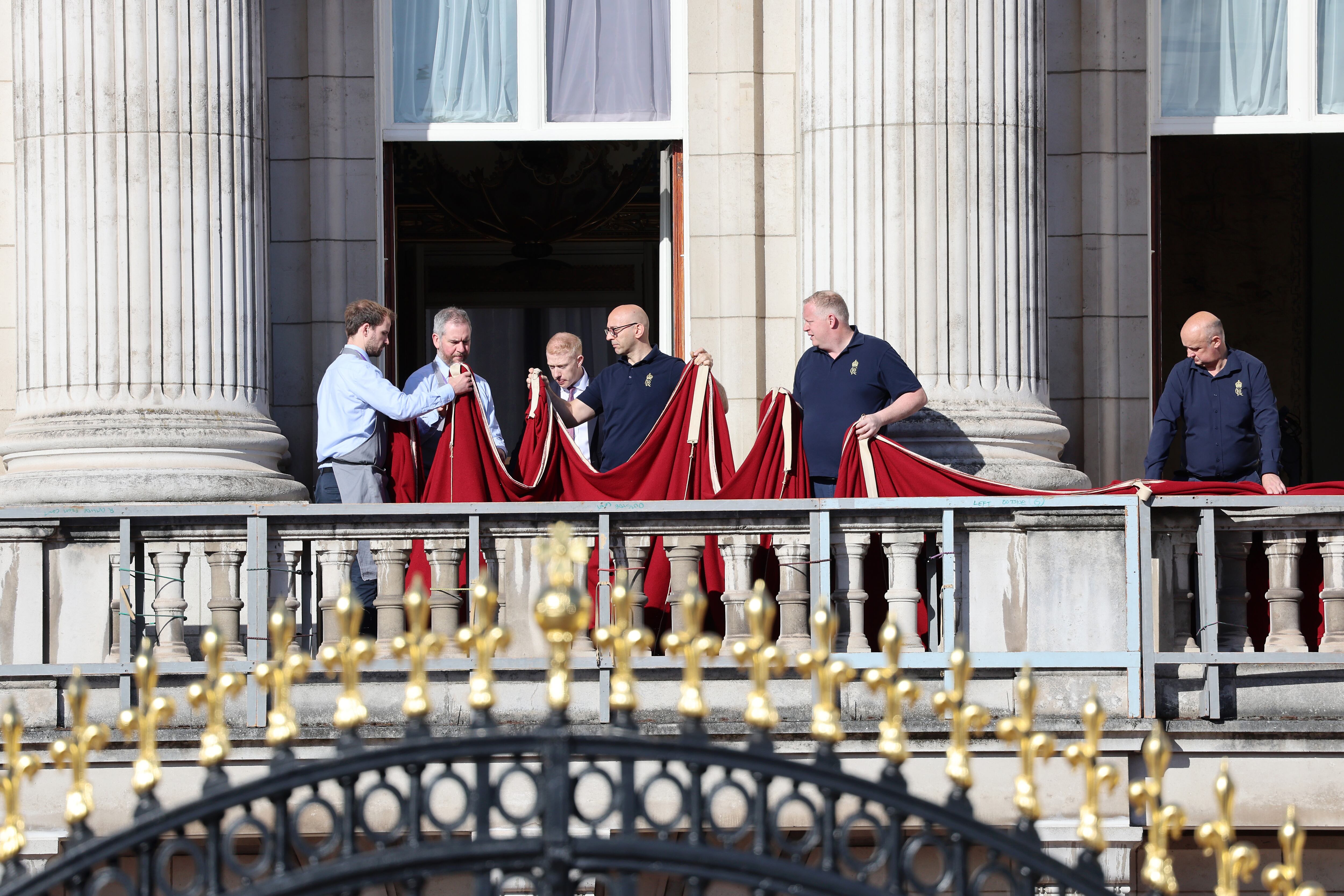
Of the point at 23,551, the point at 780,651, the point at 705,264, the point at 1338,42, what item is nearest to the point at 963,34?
the point at 705,264

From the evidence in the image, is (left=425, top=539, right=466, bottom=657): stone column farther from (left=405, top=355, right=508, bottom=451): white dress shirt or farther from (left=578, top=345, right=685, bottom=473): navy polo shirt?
(left=578, top=345, right=685, bottom=473): navy polo shirt

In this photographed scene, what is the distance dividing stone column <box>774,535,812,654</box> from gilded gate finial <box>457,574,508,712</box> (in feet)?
14.9

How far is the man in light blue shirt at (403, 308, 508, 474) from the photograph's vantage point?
32.7 ft

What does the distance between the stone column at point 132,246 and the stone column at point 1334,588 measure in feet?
19.7

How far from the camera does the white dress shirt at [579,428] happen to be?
34.8ft

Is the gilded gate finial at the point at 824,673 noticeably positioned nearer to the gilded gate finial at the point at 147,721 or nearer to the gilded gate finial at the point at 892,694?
the gilded gate finial at the point at 892,694

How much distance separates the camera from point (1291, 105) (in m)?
13.0

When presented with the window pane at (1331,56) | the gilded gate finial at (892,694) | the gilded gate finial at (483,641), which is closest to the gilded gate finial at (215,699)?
the gilded gate finial at (483,641)

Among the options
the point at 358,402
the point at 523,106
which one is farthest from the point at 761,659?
the point at 523,106

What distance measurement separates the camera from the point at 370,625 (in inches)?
390

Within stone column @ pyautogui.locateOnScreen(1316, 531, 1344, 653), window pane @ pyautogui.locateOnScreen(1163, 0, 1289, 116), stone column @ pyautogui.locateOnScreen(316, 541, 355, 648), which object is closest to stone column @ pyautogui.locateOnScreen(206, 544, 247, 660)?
stone column @ pyautogui.locateOnScreen(316, 541, 355, 648)

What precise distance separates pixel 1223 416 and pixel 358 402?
515 centimetres

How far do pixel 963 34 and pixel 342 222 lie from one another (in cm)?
463

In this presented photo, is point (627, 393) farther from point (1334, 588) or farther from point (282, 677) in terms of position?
point (282, 677)
